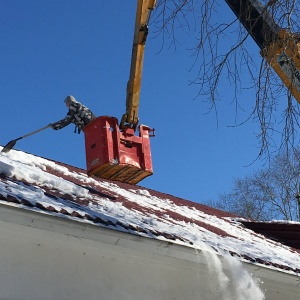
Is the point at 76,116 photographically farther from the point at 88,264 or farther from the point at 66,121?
the point at 88,264

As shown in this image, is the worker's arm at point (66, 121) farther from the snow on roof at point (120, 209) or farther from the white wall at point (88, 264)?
the white wall at point (88, 264)

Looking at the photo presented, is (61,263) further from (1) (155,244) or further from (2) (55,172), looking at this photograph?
(2) (55,172)

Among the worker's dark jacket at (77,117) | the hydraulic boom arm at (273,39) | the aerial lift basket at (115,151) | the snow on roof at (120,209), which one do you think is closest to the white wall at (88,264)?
the snow on roof at (120,209)

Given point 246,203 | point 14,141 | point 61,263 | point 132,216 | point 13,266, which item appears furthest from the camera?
point 246,203

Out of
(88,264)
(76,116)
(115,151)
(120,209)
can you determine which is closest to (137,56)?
(76,116)

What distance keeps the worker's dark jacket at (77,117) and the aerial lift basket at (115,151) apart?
0.80 ft

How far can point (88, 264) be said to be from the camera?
4996 millimetres

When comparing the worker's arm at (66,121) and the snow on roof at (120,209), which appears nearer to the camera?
the snow on roof at (120,209)

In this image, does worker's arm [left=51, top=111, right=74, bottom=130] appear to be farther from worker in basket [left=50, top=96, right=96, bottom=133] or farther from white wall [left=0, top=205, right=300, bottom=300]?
white wall [left=0, top=205, right=300, bottom=300]

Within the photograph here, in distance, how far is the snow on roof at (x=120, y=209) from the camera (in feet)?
15.7

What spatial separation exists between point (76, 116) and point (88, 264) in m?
2.56

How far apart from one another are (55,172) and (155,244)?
3140 mm

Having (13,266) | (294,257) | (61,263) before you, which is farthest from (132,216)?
(294,257)

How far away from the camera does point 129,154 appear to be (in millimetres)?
6703
